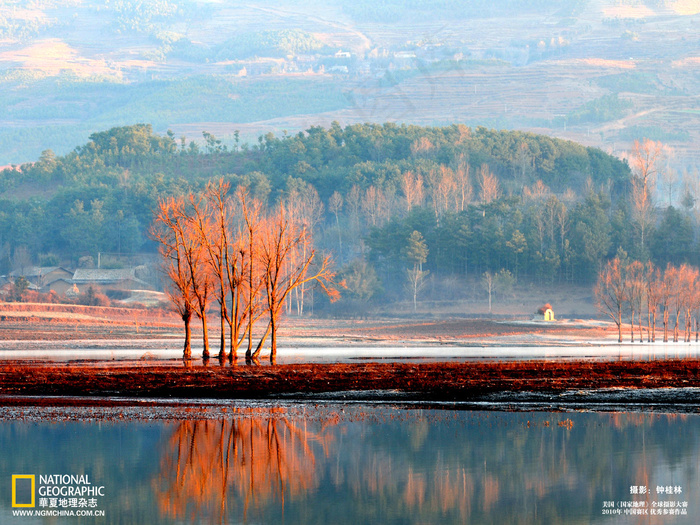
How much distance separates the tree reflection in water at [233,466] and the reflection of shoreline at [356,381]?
8.26m

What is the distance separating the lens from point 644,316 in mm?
117500

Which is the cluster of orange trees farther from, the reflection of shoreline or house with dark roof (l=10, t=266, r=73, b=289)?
house with dark roof (l=10, t=266, r=73, b=289)

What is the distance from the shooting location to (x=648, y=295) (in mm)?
102438

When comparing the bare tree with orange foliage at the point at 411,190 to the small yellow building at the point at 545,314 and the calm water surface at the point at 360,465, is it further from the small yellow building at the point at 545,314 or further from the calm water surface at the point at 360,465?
the calm water surface at the point at 360,465

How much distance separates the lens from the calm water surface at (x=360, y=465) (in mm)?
15242

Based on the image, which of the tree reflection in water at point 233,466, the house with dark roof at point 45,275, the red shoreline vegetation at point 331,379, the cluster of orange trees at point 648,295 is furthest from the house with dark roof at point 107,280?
A: the tree reflection in water at point 233,466

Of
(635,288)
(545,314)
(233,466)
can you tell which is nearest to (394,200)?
(545,314)

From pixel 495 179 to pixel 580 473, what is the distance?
138 m

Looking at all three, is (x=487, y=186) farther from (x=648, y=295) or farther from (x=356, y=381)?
(x=356, y=381)

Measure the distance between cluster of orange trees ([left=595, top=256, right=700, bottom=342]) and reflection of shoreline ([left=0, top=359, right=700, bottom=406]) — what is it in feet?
160

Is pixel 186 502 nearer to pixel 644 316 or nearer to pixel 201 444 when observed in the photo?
pixel 201 444

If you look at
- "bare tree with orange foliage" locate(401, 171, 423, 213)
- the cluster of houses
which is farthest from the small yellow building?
the cluster of houses

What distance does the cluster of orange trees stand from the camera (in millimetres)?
93562

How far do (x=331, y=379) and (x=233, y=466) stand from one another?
19.2m
